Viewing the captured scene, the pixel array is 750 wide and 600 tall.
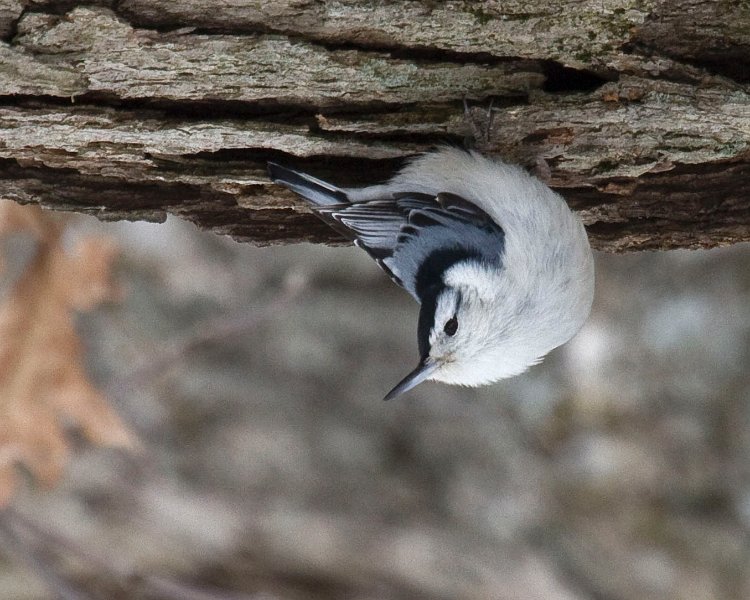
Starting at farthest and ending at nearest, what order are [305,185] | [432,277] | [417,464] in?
[417,464] < [432,277] < [305,185]

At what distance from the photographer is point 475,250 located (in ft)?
6.91

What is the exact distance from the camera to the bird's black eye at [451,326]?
2076mm

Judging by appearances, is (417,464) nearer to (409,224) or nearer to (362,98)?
(409,224)

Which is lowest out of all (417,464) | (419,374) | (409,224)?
(419,374)

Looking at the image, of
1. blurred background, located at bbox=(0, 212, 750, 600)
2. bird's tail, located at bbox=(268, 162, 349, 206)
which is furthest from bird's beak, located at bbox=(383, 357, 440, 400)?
blurred background, located at bbox=(0, 212, 750, 600)

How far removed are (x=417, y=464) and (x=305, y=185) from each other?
2275mm

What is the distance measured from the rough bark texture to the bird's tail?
33 millimetres

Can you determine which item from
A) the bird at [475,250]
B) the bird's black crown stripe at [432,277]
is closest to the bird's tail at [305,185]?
the bird at [475,250]

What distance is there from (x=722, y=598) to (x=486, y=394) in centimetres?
131

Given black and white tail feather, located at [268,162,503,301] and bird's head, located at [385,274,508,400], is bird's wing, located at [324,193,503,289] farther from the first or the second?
bird's head, located at [385,274,508,400]

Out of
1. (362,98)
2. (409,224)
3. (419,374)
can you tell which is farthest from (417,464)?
(362,98)

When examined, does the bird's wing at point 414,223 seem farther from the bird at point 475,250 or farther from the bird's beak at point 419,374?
the bird's beak at point 419,374

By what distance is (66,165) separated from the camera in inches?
79.4

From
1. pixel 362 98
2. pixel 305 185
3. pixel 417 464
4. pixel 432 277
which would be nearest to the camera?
pixel 362 98
